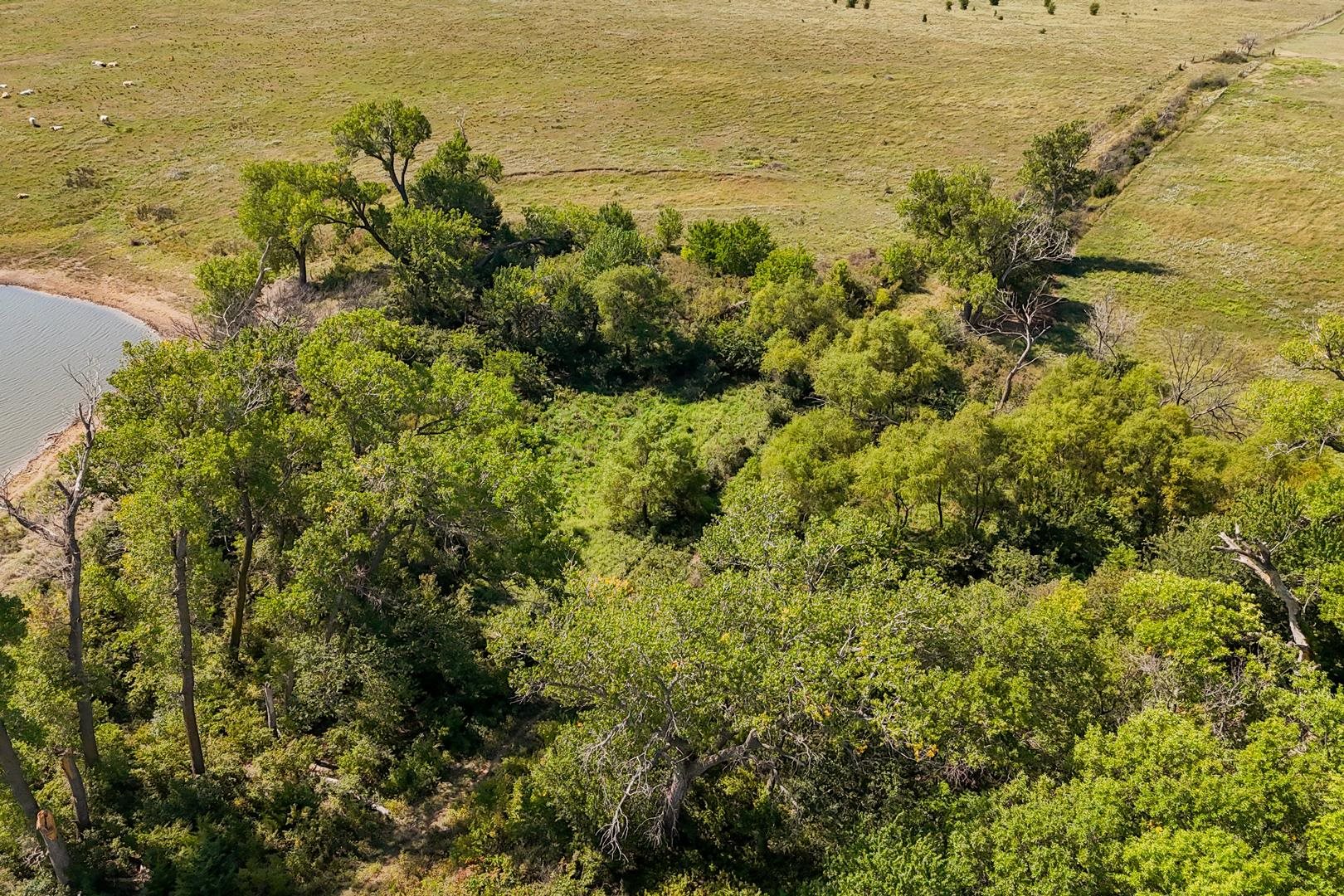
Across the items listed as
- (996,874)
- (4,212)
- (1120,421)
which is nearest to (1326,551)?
(1120,421)

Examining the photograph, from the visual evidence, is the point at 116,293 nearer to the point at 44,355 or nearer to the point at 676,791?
the point at 44,355

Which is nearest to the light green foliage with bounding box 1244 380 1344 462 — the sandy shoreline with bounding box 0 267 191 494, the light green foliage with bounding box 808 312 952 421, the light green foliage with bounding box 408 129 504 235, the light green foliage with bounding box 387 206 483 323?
the light green foliage with bounding box 808 312 952 421

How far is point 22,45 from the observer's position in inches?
3976

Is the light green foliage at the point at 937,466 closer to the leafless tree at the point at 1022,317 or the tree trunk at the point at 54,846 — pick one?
the leafless tree at the point at 1022,317

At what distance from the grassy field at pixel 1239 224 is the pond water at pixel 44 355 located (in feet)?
228

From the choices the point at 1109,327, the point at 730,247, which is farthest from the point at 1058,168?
the point at 730,247

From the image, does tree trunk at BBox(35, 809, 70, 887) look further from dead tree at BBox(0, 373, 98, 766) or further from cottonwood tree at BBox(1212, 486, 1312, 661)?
cottonwood tree at BBox(1212, 486, 1312, 661)

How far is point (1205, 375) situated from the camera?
45.0m

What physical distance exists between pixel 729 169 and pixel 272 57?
71.8 meters

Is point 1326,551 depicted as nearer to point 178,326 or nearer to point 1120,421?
point 1120,421

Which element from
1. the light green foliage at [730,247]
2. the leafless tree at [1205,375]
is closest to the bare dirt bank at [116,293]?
the light green foliage at [730,247]

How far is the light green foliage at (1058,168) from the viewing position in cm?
6016

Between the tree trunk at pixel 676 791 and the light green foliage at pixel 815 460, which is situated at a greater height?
the light green foliage at pixel 815 460

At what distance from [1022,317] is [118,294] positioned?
6823 centimetres
